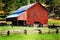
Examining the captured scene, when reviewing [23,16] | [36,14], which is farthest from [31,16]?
[23,16]

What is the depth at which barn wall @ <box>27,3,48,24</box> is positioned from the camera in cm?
5425

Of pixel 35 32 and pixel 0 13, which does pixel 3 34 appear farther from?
pixel 0 13

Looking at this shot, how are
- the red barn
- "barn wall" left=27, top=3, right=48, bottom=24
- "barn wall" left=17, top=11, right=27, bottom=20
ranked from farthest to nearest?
"barn wall" left=27, top=3, right=48, bottom=24
the red barn
"barn wall" left=17, top=11, right=27, bottom=20

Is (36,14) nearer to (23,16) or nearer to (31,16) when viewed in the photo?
(31,16)

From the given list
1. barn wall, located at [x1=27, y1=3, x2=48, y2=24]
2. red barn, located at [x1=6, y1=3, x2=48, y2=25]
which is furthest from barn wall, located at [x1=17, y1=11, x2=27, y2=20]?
barn wall, located at [x1=27, y1=3, x2=48, y2=24]

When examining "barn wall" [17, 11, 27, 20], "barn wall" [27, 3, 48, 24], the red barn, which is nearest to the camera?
"barn wall" [17, 11, 27, 20]

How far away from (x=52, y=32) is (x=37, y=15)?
2880 cm

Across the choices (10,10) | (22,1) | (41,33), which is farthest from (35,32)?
(22,1)

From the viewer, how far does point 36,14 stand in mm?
55031

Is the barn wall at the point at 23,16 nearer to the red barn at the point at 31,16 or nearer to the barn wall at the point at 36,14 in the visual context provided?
the red barn at the point at 31,16

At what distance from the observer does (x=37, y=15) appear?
181ft

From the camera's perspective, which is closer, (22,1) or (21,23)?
(21,23)

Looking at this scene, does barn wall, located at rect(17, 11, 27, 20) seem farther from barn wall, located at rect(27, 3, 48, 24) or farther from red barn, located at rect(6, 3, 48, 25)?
barn wall, located at rect(27, 3, 48, 24)

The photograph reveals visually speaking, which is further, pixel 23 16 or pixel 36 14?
pixel 36 14
